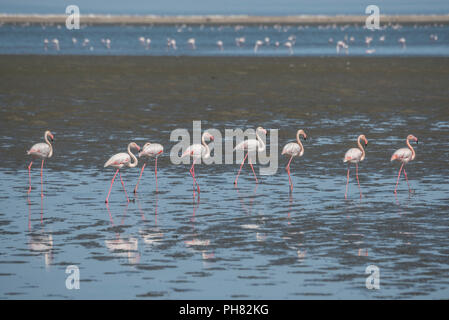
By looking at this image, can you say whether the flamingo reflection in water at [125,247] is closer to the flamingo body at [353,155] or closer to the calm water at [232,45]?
the flamingo body at [353,155]

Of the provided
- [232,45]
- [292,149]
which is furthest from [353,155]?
[232,45]

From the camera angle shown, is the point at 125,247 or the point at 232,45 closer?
the point at 125,247

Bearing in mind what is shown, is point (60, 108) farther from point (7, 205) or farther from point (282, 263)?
point (282, 263)

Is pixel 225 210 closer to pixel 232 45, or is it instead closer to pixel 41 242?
pixel 41 242

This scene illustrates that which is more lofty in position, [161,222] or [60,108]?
[60,108]

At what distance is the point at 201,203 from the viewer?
16.1 meters

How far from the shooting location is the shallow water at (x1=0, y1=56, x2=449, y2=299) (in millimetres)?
11250

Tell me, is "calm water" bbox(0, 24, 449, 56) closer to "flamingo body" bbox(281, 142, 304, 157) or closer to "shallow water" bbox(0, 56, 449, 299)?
"shallow water" bbox(0, 56, 449, 299)

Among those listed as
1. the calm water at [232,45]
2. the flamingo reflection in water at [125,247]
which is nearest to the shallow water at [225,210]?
the flamingo reflection in water at [125,247]

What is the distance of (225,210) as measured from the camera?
15.5 metres

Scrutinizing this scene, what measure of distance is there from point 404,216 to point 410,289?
4236 mm

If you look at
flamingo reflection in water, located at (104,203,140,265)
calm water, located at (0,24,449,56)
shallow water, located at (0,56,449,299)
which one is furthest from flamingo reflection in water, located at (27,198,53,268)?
calm water, located at (0,24,449,56)

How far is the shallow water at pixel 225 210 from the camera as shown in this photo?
1125cm
